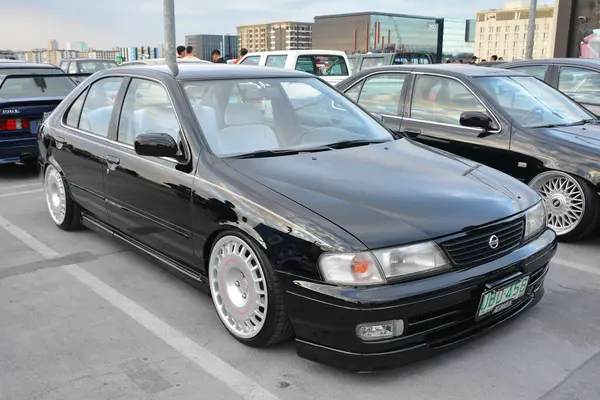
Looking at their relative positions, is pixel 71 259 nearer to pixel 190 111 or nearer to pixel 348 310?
pixel 190 111

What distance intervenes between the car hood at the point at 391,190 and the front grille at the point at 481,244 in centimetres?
5

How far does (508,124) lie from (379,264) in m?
3.23

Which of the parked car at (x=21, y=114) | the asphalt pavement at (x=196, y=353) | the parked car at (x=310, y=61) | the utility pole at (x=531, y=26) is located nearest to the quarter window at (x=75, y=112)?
the asphalt pavement at (x=196, y=353)

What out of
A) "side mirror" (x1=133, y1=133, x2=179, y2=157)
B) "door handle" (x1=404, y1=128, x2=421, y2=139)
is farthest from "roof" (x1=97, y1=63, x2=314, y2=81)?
"door handle" (x1=404, y1=128, x2=421, y2=139)

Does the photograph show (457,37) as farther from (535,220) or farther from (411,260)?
(411,260)

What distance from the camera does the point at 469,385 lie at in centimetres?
272

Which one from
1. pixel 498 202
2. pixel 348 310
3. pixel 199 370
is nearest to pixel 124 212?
pixel 199 370

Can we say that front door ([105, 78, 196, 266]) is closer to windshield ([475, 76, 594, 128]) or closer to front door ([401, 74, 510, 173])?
front door ([401, 74, 510, 173])

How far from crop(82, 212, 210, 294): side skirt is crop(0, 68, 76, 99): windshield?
12.3ft

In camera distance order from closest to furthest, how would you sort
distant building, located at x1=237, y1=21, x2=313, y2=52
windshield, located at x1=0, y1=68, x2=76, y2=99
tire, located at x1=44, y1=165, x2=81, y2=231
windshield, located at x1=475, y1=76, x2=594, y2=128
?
1. tire, located at x1=44, y1=165, x2=81, y2=231
2. windshield, located at x1=475, y1=76, x2=594, y2=128
3. windshield, located at x1=0, y1=68, x2=76, y2=99
4. distant building, located at x1=237, y1=21, x2=313, y2=52

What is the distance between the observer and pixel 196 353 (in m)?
3.07

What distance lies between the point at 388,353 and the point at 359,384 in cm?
25

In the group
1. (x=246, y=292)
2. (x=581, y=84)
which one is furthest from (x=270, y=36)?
(x=246, y=292)

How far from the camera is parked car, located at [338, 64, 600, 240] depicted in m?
4.86
